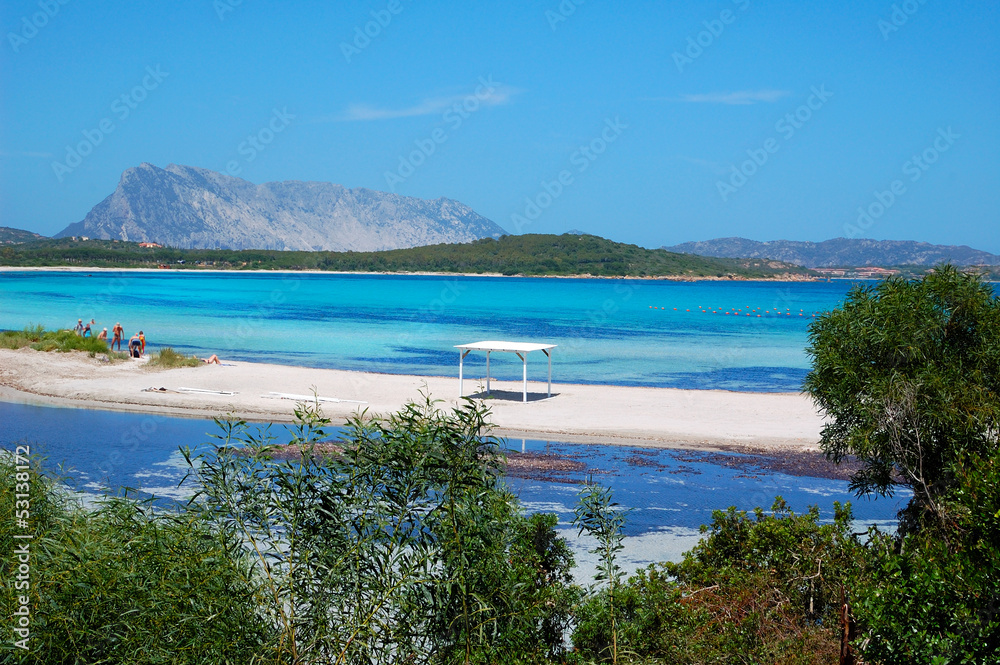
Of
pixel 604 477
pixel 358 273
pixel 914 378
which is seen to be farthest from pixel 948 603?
pixel 358 273

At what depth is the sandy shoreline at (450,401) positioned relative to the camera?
20.7 m

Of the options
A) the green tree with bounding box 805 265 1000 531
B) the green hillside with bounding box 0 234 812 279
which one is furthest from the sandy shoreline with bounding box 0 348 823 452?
the green hillside with bounding box 0 234 812 279

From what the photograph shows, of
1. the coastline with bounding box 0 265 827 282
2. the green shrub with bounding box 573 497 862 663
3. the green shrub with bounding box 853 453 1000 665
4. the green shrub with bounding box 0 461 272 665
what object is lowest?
the green shrub with bounding box 573 497 862 663

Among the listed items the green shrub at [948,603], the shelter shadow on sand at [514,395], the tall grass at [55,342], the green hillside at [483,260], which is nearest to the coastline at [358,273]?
the green hillside at [483,260]

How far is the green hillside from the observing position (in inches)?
6619

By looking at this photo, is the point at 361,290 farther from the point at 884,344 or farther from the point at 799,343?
the point at 884,344

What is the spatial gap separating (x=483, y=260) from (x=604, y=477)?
165327 mm

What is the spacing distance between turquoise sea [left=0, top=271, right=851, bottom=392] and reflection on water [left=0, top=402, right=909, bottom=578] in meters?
14.1

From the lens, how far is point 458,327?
60.9 meters

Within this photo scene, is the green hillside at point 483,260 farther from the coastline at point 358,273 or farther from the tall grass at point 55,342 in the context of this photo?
the tall grass at point 55,342

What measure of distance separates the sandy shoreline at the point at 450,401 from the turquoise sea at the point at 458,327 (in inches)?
215

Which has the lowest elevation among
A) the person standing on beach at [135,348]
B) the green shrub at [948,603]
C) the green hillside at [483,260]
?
the person standing on beach at [135,348]

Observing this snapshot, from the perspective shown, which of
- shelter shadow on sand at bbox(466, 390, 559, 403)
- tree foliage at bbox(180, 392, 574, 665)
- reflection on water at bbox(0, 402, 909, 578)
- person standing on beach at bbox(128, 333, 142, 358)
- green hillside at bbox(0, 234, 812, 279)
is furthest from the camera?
green hillside at bbox(0, 234, 812, 279)

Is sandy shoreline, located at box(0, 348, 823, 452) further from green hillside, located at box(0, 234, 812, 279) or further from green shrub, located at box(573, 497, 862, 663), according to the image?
green hillside, located at box(0, 234, 812, 279)
